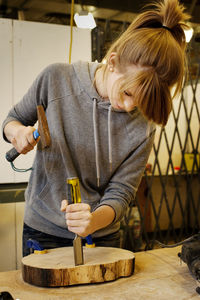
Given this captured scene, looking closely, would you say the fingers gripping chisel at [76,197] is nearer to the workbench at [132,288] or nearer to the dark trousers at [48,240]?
the workbench at [132,288]

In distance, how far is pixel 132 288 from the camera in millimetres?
875

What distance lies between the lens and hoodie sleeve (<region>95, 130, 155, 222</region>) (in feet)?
3.43

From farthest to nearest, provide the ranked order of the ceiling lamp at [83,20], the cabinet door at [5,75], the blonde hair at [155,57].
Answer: the ceiling lamp at [83,20]
the cabinet door at [5,75]
the blonde hair at [155,57]

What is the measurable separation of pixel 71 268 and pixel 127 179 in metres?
Result: 0.33

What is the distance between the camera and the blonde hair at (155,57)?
0.82 meters

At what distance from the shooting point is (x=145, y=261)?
3.56ft

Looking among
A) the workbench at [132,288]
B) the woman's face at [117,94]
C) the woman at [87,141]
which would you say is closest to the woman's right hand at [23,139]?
the woman at [87,141]

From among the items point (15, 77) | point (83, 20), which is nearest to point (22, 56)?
point (15, 77)

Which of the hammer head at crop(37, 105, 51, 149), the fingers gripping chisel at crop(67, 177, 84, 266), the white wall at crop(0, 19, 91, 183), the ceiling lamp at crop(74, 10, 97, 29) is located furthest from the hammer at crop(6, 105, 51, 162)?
the ceiling lamp at crop(74, 10, 97, 29)

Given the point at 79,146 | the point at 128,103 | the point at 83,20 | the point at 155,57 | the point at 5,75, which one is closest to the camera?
the point at 155,57

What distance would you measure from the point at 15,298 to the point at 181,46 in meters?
0.76

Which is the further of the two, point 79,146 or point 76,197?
point 79,146

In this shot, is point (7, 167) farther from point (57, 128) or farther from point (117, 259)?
point (117, 259)

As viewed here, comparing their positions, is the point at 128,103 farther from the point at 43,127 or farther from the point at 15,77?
the point at 15,77
